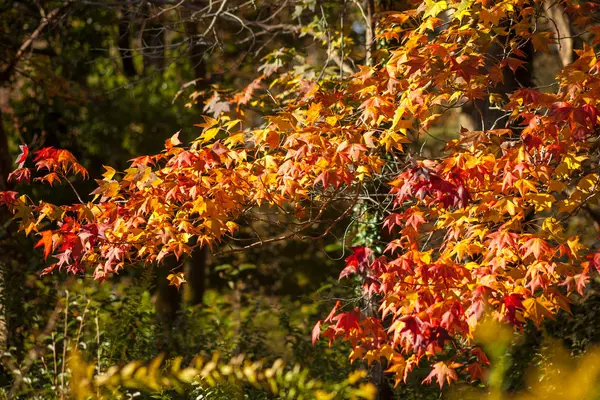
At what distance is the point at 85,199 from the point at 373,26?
223 inches

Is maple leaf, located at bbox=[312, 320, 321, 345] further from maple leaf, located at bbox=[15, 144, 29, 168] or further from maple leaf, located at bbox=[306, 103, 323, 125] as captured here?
maple leaf, located at bbox=[15, 144, 29, 168]

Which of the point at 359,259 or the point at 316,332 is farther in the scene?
the point at 316,332

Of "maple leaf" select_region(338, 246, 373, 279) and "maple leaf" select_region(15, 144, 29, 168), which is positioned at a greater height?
"maple leaf" select_region(15, 144, 29, 168)

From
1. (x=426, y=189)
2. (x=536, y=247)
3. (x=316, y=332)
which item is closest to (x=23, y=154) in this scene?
(x=316, y=332)

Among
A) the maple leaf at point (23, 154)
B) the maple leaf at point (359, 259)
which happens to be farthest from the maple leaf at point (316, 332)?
the maple leaf at point (23, 154)

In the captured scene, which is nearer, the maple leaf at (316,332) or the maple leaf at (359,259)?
the maple leaf at (359,259)

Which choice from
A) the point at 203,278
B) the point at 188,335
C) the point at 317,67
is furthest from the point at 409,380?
the point at 203,278

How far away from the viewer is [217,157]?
410 cm

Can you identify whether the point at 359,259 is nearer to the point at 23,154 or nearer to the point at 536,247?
the point at 536,247

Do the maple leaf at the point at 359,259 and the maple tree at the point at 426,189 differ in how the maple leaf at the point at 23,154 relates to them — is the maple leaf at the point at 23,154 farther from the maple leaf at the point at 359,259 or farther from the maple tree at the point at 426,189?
the maple leaf at the point at 359,259

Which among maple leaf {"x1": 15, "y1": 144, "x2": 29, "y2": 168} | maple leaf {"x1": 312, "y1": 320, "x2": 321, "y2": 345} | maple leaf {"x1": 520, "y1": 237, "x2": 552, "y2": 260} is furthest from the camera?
maple leaf {"x1": 15, "y1": 144, "x2": 29, "y2": 168}

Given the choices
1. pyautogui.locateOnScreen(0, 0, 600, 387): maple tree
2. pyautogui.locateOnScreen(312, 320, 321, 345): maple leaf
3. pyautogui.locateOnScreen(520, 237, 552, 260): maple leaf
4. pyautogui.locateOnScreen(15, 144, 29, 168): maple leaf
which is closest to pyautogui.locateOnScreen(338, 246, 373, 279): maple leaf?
pyautogui.locateOnScreen(0, 0, 600, 387): maple tree

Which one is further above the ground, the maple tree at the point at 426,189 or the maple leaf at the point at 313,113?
the maple leaf at the point at 313,113

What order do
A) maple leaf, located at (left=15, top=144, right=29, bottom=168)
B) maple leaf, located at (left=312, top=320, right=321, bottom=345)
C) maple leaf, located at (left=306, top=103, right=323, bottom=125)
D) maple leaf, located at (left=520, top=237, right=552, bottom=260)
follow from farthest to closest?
maple leaf, located at (left=15, top=144, right=29, bottom=168) < maple leaf, located at (left=306, top=103, right=323, bottom=125) < maple leaf, located at (left=312, top=320, right=321, bottom=345) < maple leaf, located at (left=520, top=237, right=552, bottom=260)
